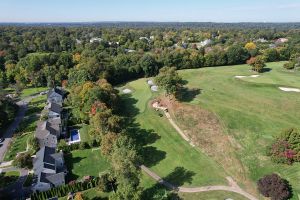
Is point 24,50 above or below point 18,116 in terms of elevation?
Result: above

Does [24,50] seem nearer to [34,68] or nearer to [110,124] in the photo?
[34,68]

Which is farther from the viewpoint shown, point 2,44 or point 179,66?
point 2,44

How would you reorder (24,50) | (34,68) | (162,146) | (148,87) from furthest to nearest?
(24,50) → (34,68) → (148,87) → (162,146)

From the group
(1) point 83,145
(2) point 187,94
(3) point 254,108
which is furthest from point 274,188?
(2) point 187,94

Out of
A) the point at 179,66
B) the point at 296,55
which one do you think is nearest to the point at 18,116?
the point at 179,66

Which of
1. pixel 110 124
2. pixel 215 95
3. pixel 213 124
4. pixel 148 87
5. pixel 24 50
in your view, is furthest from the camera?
pixel 24 50

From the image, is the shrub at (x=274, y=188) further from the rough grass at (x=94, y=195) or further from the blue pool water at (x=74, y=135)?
the blue pool water at (x=74, y=135)
